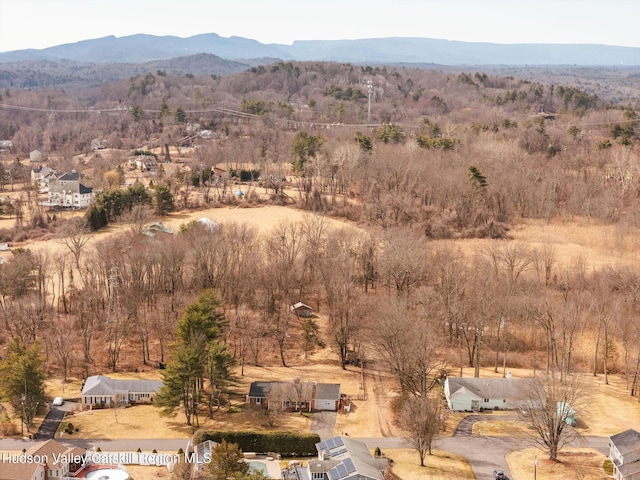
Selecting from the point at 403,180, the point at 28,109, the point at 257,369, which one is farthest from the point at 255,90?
the point at 257,369

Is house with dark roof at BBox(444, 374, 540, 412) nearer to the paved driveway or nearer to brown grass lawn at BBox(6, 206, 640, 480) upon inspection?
brown grass lawn at BBox(6, 206, 640, 480)

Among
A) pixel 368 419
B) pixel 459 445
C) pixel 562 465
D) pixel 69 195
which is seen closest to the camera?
pixel 562 465

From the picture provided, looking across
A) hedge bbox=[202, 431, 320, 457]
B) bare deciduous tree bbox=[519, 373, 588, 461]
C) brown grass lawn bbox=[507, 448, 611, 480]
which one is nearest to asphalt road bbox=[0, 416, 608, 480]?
brown grass lawn bbox=[507, 448, 611, 480]

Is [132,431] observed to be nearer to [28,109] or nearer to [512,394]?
[512,394]

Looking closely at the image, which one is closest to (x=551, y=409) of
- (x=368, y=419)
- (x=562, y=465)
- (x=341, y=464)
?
(x=562, y=465)

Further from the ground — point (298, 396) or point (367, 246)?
point (367, 246)

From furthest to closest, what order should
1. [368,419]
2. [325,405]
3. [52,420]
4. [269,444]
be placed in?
[325,405]
[368,419]
[52,420]
[269,444]

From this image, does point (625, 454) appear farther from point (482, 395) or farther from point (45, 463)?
point (45, 463)
